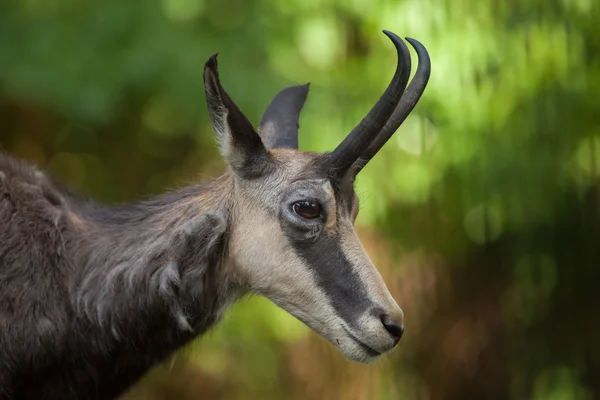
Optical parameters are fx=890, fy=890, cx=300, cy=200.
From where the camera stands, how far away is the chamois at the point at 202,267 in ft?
14.4

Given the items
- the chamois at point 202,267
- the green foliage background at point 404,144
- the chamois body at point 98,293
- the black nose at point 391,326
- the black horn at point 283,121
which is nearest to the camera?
the black nose at point 391,326

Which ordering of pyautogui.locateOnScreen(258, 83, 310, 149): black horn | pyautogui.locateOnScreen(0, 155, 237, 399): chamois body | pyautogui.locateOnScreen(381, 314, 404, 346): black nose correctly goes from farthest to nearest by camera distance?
pyautogui.locateOnScreen(258, 83, 310, 149): black horn < pyautogui.locateOnScreen(0, 155, 237, 399): chamois body < pyautogui.locateOnScreen(381, 314, 404, 346): black nose

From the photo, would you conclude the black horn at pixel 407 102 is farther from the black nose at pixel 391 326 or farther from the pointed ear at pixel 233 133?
the black nose at pixel 391 326

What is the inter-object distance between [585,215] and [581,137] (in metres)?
0.85

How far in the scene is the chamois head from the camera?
431 cm

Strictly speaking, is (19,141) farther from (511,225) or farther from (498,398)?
(498,398)

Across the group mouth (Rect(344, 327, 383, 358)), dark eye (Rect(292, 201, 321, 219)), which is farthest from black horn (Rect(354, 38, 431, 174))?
mouth (Rect(344, 327, 383, 358))

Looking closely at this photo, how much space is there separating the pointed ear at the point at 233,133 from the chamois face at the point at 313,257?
0.24ft

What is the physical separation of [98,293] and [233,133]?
109 cm

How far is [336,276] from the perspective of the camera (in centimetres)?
435

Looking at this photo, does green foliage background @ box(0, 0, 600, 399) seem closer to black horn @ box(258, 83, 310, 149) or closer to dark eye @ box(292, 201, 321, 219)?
black horn @ box(258, 83, 310, 149)

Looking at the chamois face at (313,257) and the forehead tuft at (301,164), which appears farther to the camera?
the forehead tuft at (301,164)

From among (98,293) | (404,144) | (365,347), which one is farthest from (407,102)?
(404,144)

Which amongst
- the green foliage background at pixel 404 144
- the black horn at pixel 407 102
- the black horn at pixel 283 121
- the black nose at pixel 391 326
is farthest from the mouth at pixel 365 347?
the green foliage background at pixel 404 144
